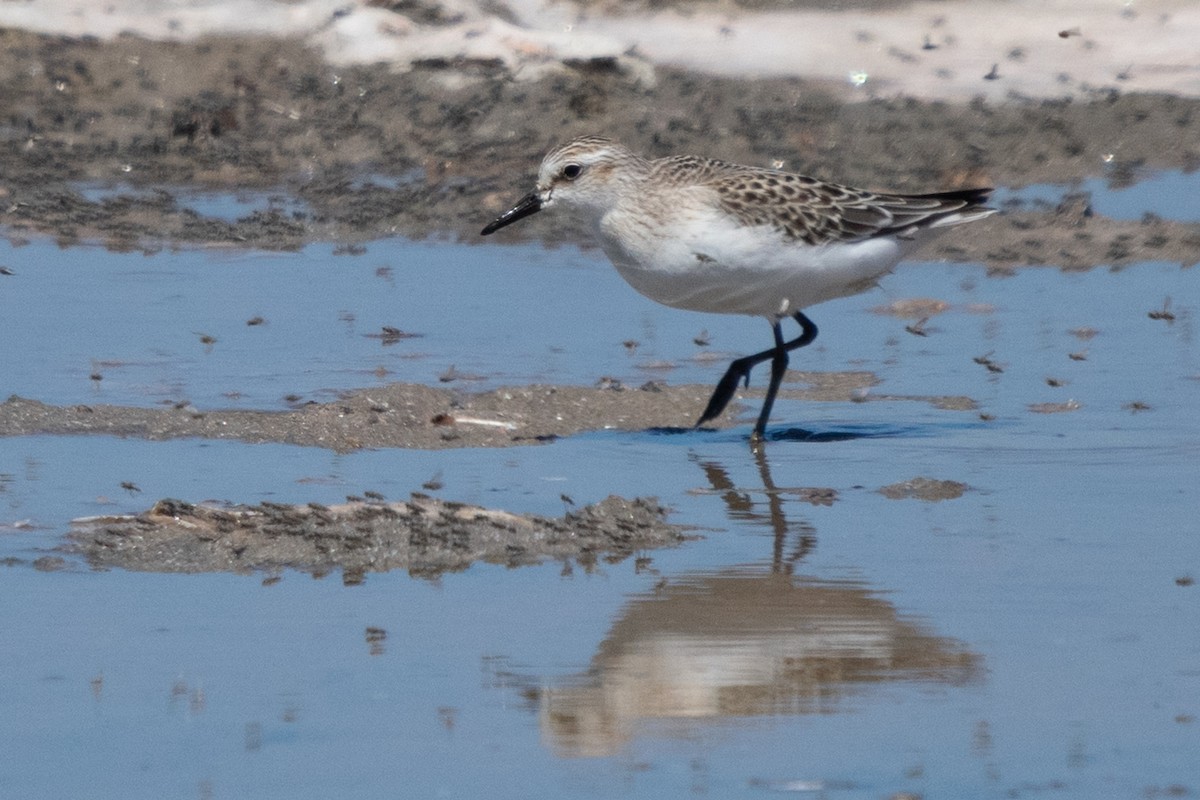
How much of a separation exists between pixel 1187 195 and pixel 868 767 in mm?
8851

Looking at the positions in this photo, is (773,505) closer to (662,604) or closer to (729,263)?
(662,604)

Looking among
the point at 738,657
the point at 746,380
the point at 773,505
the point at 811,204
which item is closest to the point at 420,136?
the point at 811,204

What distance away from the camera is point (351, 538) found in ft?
18.2

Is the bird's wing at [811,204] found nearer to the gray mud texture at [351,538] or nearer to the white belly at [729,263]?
the white belly at [729,263]

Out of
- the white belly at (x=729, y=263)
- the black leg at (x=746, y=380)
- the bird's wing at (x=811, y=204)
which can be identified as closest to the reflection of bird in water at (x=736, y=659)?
the black leg at (x=746, y=380)

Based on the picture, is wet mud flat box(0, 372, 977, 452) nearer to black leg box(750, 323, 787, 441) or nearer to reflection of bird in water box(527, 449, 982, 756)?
black leg box(750, 323, 787, 441)

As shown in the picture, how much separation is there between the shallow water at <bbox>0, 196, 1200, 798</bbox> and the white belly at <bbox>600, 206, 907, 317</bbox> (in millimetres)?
465

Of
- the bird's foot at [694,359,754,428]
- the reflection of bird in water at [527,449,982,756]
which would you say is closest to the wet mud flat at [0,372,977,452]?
the bird's foot at [694,359,754,428]

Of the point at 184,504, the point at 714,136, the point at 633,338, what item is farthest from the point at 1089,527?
the point at 714,136

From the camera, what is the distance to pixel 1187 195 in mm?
12117

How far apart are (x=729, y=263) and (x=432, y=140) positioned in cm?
578

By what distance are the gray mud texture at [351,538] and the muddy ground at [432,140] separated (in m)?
5.30

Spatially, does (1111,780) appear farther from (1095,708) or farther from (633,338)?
(633,338)

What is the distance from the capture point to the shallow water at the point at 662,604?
4012mm
